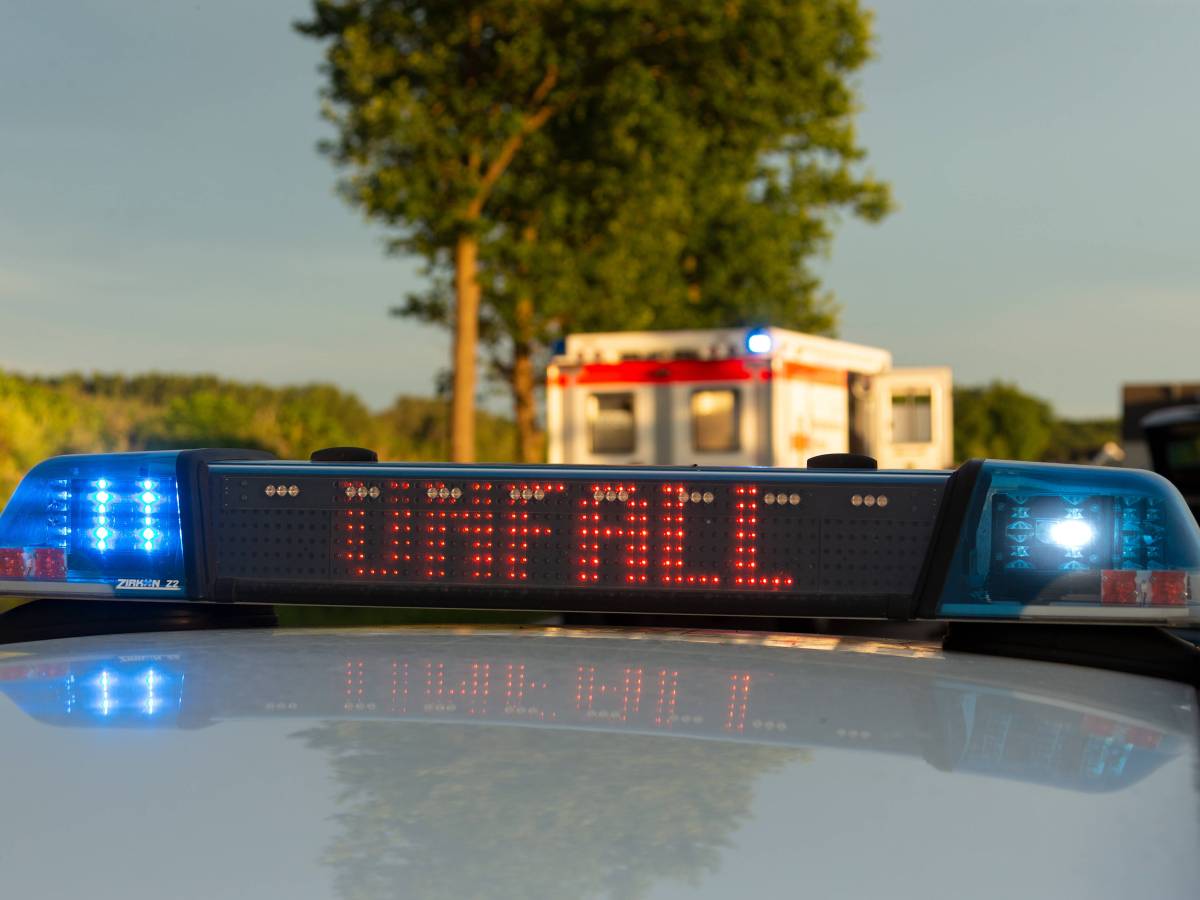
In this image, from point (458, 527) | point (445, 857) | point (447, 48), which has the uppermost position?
point (447, 48)

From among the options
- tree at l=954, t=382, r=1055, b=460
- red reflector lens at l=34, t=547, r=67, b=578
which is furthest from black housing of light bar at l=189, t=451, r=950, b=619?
tree at l=954, t=382, r=1055, b=460

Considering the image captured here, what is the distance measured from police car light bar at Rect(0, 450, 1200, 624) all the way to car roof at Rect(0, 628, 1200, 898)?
1.43ft

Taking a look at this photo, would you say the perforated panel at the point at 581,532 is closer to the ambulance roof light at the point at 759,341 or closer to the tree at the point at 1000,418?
the ambulance roof light at the point at 759,341

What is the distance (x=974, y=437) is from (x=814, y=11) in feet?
405

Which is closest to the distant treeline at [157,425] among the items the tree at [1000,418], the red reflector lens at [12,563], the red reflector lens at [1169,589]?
the red reflector lens at [12,563]

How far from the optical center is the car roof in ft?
5.25

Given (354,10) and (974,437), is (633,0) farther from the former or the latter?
(974,437)

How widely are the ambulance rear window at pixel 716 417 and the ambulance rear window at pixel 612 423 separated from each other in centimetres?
82

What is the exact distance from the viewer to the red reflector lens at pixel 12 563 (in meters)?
3.28

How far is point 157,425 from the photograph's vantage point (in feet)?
93.7

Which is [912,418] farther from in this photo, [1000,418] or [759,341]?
[1000,418]

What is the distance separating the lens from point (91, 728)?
2.13 meters

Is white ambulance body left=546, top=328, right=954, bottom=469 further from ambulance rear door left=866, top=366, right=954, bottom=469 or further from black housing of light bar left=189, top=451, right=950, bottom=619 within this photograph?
black housing of light bar left=189, top=451, right=950, bottom=619

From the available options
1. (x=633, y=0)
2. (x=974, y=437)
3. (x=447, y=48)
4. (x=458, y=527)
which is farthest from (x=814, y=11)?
(x=974, y=437)
